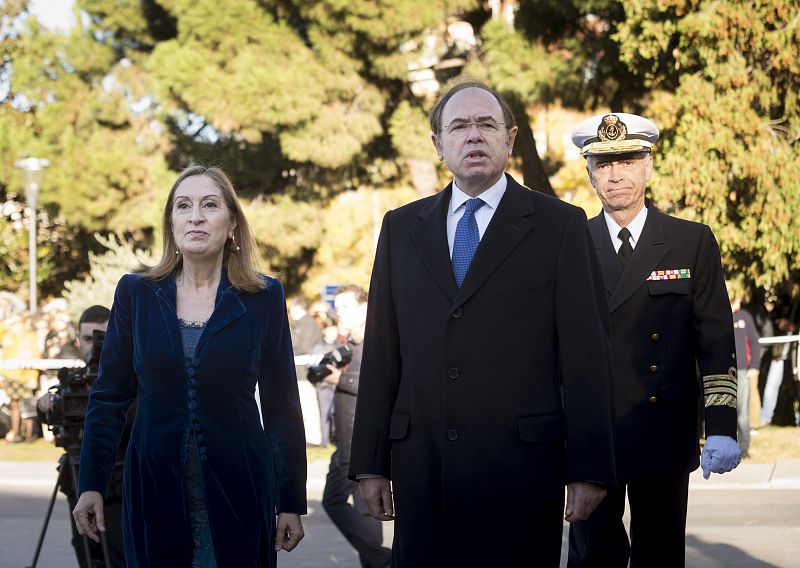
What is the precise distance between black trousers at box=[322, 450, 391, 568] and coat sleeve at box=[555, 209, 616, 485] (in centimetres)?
440

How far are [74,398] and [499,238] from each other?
3410 mm

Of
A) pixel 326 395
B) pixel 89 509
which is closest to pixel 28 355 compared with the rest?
pixel 326 395

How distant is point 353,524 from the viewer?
8195 millimetres

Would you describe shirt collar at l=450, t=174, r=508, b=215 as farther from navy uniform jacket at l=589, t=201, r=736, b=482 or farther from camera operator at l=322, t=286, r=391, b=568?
camera operator at l=322, t=286, r=391, b=568

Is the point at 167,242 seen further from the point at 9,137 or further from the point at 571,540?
the point at 9,137

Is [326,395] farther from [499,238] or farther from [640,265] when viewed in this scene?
[499,238]

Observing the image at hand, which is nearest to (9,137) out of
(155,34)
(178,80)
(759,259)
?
(155,34)

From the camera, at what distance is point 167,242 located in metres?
4.69

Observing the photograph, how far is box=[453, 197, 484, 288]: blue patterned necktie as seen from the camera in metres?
3.99

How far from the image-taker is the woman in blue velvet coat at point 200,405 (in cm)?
429

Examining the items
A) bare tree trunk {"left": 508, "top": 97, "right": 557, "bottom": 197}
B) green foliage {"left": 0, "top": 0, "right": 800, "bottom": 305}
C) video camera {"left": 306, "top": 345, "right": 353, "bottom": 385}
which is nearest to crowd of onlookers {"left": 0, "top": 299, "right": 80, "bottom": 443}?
green foliage {"left": 0, "top": 0, "right": 800, "bottom": 305}

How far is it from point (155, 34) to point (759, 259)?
1844 centimetres

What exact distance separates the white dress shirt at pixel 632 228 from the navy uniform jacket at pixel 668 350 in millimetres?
66

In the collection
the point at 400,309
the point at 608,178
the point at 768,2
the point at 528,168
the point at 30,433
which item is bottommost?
the point at 30,433
